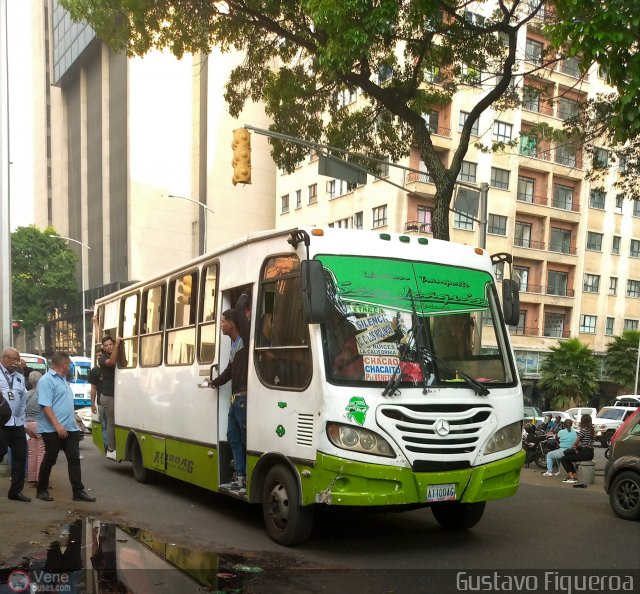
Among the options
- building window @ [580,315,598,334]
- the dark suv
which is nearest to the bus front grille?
the dark suv

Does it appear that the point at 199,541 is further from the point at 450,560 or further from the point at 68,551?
the point at 450,560

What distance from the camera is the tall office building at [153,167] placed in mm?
57688

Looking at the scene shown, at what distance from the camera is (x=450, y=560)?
6516mm

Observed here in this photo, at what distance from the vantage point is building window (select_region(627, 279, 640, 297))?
5075 cm

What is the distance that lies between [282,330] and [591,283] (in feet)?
150

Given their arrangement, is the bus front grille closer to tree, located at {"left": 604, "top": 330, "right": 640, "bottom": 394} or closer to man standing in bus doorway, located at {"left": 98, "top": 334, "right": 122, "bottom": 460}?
man standing in bus doorway, located at {"left": 98, "top": 334, "right": 122, "bottom": 460}

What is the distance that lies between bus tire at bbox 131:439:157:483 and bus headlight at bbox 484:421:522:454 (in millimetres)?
5729

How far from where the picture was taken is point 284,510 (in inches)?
271

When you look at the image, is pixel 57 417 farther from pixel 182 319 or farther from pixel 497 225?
pixel 497 225

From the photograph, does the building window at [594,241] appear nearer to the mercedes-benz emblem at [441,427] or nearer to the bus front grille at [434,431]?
the bus front grille at [434,431]

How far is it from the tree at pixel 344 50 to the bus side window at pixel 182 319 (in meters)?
5.14

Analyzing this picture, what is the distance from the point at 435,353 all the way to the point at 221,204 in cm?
5188

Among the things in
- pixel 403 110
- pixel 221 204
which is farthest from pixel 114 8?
pixel 221 204

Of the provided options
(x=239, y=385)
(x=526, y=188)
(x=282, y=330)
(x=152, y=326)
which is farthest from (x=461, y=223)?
(x=282, y=330)
